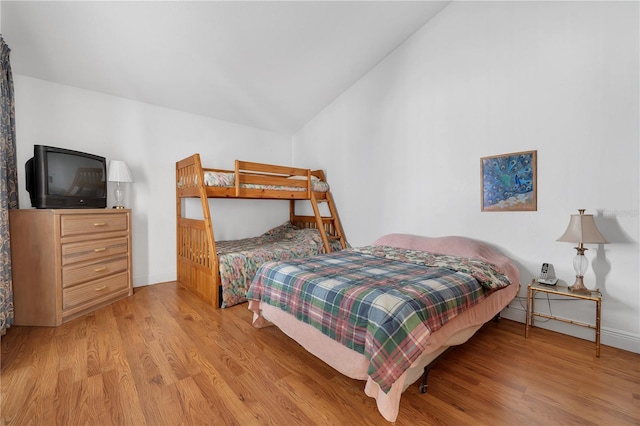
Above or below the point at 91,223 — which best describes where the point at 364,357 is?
below

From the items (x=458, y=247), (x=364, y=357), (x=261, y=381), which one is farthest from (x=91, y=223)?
(x=458, y=247)

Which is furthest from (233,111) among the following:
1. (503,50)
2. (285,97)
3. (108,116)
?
(503,50)

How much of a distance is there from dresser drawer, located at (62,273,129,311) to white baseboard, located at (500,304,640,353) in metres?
4.07

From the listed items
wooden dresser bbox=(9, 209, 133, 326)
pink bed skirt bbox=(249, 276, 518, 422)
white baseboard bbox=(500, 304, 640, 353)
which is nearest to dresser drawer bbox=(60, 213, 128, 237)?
wooden dresser bbox=(9, 209, 133, 326)

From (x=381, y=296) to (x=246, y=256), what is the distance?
198 centimetres

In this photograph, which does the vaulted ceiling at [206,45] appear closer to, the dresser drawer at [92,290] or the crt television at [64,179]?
the crt television at [64,179]

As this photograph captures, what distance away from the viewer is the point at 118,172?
3113 mm

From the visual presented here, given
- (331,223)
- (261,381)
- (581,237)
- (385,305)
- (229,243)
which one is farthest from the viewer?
(331,223)

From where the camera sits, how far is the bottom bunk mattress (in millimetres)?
2928

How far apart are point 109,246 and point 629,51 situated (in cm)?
486

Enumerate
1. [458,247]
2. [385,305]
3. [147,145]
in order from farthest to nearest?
1. [147,145]
2. [458,247]
3. [385,305]

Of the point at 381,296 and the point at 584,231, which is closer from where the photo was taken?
the point at 381,296

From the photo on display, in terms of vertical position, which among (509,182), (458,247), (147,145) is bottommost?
(458,247)

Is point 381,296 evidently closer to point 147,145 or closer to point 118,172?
point 118,172
